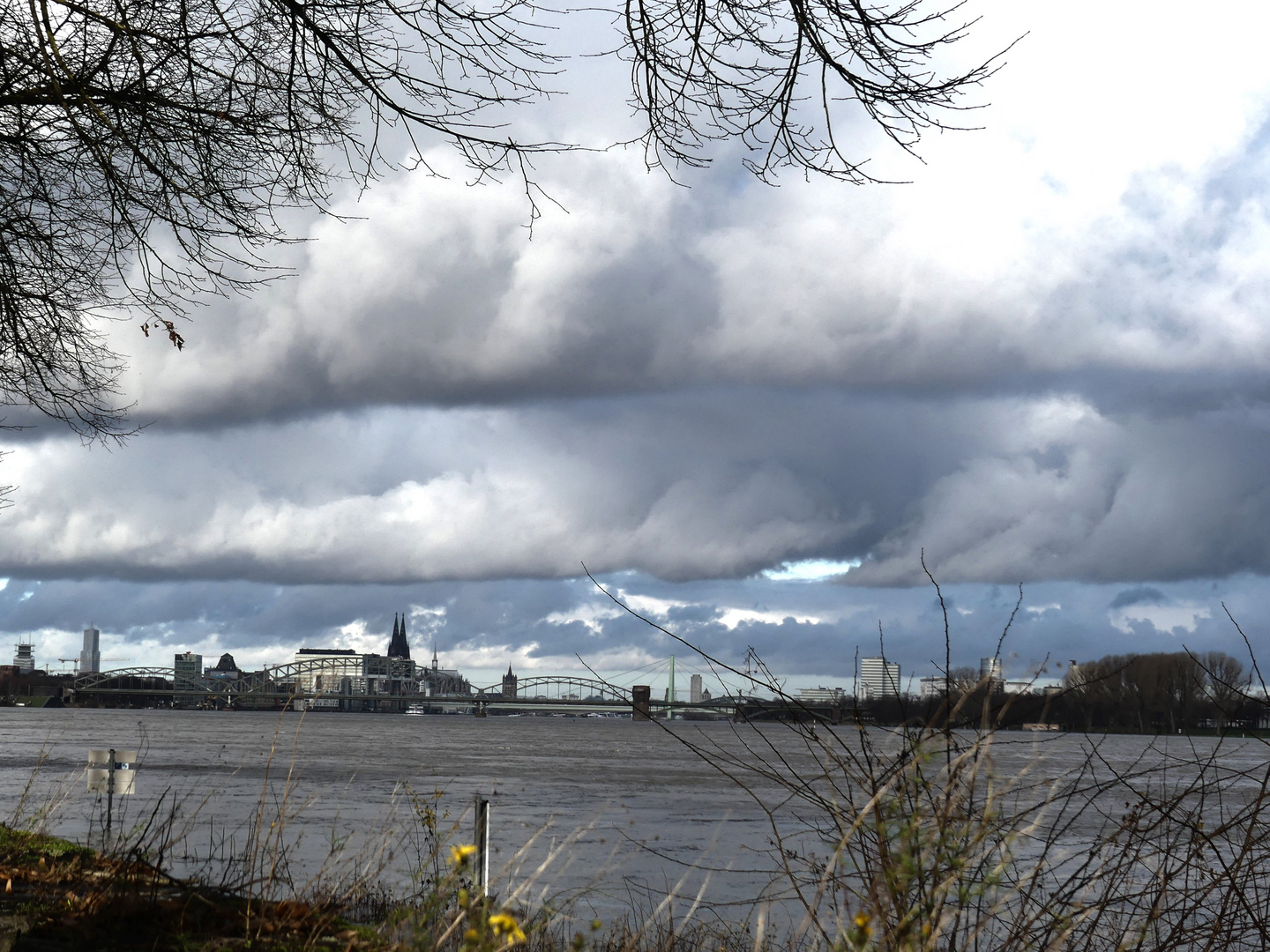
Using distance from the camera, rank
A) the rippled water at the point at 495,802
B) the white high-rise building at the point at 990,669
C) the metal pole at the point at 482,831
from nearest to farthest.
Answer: the white high-rise building at the point at 990,669
the metal pole at the point at 482,831
the rippled water at the point at 495,802

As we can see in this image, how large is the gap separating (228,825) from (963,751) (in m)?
19.3

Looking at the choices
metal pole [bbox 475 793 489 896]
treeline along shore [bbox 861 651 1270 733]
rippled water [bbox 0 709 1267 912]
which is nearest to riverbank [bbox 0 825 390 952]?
rippled water [bbox 0 709 1267 912]

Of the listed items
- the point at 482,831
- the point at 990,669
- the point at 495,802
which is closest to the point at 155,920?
the point at 482,831

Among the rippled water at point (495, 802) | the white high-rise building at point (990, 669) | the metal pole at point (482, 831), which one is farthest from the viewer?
the rippled water at point (495, 802)

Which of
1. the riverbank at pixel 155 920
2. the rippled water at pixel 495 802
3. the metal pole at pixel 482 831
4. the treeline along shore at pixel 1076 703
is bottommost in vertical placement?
the rippled water at pixel 495 802

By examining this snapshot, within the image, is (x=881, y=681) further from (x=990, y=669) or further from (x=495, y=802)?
(x=495, y=802)

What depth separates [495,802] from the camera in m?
27.8

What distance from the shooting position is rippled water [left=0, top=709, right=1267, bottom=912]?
31.4ft

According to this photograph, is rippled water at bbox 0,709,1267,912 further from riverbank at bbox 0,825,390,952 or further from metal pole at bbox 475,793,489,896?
riverbank at bbox 0,825,390,952

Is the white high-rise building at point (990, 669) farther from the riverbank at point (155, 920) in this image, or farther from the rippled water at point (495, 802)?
the riverbank at point (155, 920)

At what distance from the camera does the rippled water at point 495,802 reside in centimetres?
957

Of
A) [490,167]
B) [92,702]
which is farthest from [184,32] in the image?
[92,702]

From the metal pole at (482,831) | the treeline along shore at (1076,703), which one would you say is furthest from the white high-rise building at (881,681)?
the metal pole at (482,831)

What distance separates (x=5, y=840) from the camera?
825 centimetres
